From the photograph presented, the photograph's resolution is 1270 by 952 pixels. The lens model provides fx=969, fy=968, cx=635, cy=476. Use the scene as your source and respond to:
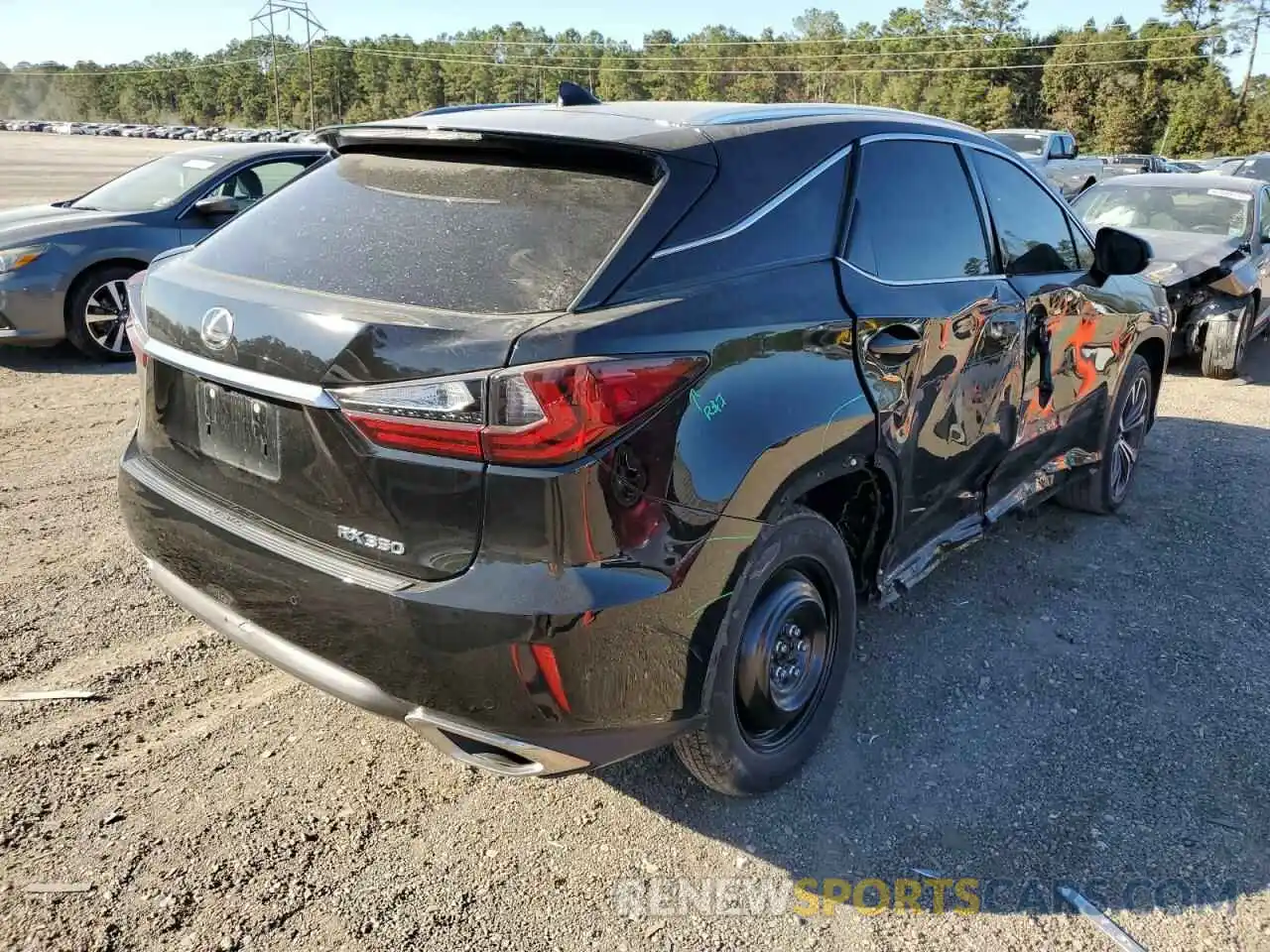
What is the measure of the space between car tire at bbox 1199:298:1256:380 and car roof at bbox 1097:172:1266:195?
1705mm

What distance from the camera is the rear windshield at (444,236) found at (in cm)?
221

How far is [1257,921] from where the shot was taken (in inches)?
95.8

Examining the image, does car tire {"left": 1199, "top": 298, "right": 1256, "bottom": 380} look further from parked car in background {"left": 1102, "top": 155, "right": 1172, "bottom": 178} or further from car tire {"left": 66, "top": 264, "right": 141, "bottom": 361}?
parked car in background {"left": 1102, "top": 155, "right": 1172, "bottom": 178}

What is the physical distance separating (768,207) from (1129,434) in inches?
140

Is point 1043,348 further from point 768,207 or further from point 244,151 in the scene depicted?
point 244,151

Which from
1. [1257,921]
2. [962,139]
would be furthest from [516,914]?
[962,139]

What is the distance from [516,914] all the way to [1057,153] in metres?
20.5

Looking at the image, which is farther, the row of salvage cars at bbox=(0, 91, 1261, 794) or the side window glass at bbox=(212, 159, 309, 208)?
the side window glass at bbox=(212, 159, 309, 208)

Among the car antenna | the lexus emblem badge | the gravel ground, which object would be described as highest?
the car antenna

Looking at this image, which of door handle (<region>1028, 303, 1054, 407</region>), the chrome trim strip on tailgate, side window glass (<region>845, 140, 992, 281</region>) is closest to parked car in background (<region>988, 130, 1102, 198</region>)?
door handle (<region>1028, 303, 1054, 407</region>)

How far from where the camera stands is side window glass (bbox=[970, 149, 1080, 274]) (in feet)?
12.1

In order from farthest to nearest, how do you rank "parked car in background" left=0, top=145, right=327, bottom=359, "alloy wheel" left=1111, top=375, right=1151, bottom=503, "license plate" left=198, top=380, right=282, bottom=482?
"parked car in background" left=0, top=145, right=327, bottom=359
"alloy wheel" left=1111, top=375, right=1151, bottom=503
"license plate" left=198, top=380, right=282, bottom=482

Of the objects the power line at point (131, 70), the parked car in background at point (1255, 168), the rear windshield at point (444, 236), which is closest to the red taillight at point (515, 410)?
the rear windshield at point (444, 236)

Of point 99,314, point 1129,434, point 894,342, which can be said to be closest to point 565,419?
point 894,342
